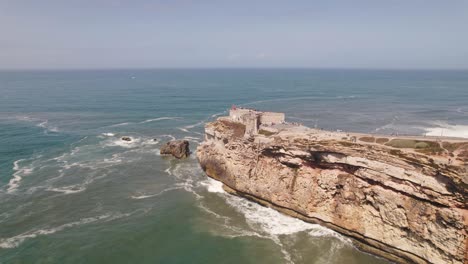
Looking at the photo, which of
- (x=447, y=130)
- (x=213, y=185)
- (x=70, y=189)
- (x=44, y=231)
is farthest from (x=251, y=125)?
(x=447, y=130)

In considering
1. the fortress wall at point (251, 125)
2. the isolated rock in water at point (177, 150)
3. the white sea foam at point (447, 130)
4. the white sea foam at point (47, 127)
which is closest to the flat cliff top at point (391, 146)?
the fortress wall at point (251, 125)

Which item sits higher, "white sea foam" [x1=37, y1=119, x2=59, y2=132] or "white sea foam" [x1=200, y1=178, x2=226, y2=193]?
"white sea foam" [x1=37, y1=119, x2=59, y2=132]

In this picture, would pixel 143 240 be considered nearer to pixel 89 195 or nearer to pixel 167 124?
pixel 89 195

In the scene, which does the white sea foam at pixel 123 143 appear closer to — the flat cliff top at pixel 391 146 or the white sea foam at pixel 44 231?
the white sea foam at pixel 44 231

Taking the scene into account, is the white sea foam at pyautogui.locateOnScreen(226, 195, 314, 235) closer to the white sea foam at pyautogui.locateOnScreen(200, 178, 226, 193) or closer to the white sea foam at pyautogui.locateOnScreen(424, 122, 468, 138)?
the white sea foam at pyautogui.locateOnScreen(200, 178, 226, 193)

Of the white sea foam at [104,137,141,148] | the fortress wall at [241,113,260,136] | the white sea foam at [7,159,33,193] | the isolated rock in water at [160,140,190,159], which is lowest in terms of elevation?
the white sea foam at [7,159,33,193]

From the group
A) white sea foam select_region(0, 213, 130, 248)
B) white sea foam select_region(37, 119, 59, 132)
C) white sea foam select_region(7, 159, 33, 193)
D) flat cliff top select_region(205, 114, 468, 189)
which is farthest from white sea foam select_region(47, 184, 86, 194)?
white sea foam select_region(37, 119, 59, 132)

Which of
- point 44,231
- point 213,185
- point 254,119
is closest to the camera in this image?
point 44,231

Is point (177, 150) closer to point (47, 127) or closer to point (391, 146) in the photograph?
point (391, 146)
